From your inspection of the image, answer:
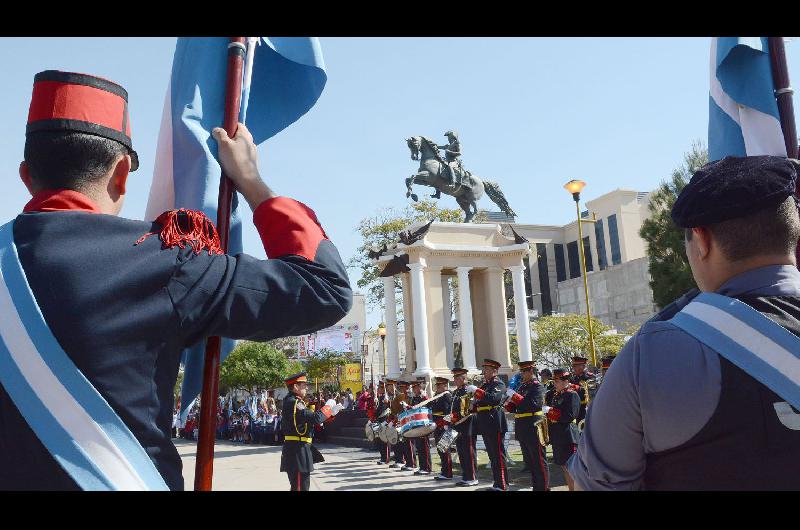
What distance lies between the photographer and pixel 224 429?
37875 millimetres

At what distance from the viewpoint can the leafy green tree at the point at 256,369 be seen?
50.6 m

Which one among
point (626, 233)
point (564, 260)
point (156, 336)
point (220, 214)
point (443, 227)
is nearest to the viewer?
point (156, 336)

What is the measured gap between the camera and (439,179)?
2898cm

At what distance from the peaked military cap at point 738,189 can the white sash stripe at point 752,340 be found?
256 millimetres

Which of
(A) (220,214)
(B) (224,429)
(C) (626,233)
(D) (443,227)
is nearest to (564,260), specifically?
(C) (626,233)

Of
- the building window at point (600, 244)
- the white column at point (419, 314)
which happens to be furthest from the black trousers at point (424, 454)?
the building window at point (600, 244)

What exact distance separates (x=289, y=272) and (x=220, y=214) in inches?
28.6

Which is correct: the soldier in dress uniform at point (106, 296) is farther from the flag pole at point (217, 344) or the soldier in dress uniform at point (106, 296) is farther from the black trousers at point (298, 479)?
the black trousers at point (298, 479)

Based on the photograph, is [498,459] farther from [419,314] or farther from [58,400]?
[419,314]

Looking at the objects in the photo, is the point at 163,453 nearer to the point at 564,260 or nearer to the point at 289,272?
the point at 289,272

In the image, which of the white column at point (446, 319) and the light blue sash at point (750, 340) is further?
the white column at point (446, 319)

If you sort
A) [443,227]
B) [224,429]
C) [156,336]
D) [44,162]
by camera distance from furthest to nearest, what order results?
[224,429]
[443,227]
[44,162]
[156,336]

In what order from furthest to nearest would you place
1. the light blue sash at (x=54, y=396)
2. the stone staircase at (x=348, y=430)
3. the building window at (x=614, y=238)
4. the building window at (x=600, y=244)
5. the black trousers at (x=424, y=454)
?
1. the building window at (x=600, y=244)
2. the building window at (x=614, y=238)
3. the stone staircase at (x=348, y=430)
4. the black trousers at (x=424, y=454)
5. the light blue sash at (x=54, y=396)

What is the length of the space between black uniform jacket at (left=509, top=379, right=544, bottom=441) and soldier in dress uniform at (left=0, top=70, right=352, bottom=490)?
10.7 metres
